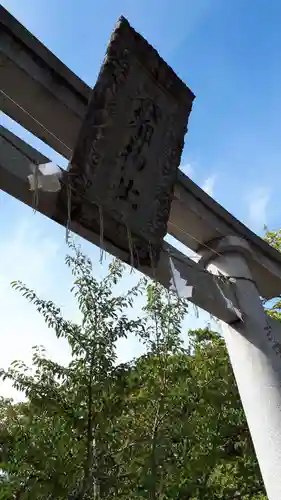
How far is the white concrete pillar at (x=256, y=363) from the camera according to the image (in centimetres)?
227

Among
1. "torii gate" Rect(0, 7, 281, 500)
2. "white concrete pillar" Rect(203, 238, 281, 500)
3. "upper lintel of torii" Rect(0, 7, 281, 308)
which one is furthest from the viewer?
"white concrete pillar" Rect(203, 238, 281, 500)

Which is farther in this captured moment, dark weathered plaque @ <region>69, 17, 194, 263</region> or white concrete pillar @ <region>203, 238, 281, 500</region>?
white concrete pillar @ <region>203, 238, 281, 500</region>

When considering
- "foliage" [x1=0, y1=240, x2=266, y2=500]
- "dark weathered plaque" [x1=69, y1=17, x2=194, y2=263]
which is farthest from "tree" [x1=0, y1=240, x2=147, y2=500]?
"dark weathered plaque" [x1=69, y1=17, x2=194, y2=263]

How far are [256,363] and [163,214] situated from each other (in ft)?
3.53

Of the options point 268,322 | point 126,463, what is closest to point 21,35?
point 268,322

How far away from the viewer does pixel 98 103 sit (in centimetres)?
181

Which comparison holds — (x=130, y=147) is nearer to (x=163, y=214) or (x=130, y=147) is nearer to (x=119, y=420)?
(x=163, y=214)

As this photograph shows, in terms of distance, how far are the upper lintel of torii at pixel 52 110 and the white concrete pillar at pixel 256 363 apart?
11 centimetres

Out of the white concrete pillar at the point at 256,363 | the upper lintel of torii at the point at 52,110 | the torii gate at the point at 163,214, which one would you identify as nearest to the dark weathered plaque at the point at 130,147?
the torii gate at the point at 163,214

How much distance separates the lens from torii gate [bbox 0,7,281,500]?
177 cm

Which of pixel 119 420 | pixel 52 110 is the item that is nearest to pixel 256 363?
pixel 119 420

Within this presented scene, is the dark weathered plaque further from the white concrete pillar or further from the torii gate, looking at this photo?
the white concrete pillar

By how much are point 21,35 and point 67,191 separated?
2.59 ft

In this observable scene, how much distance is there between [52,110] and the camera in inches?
86.3
